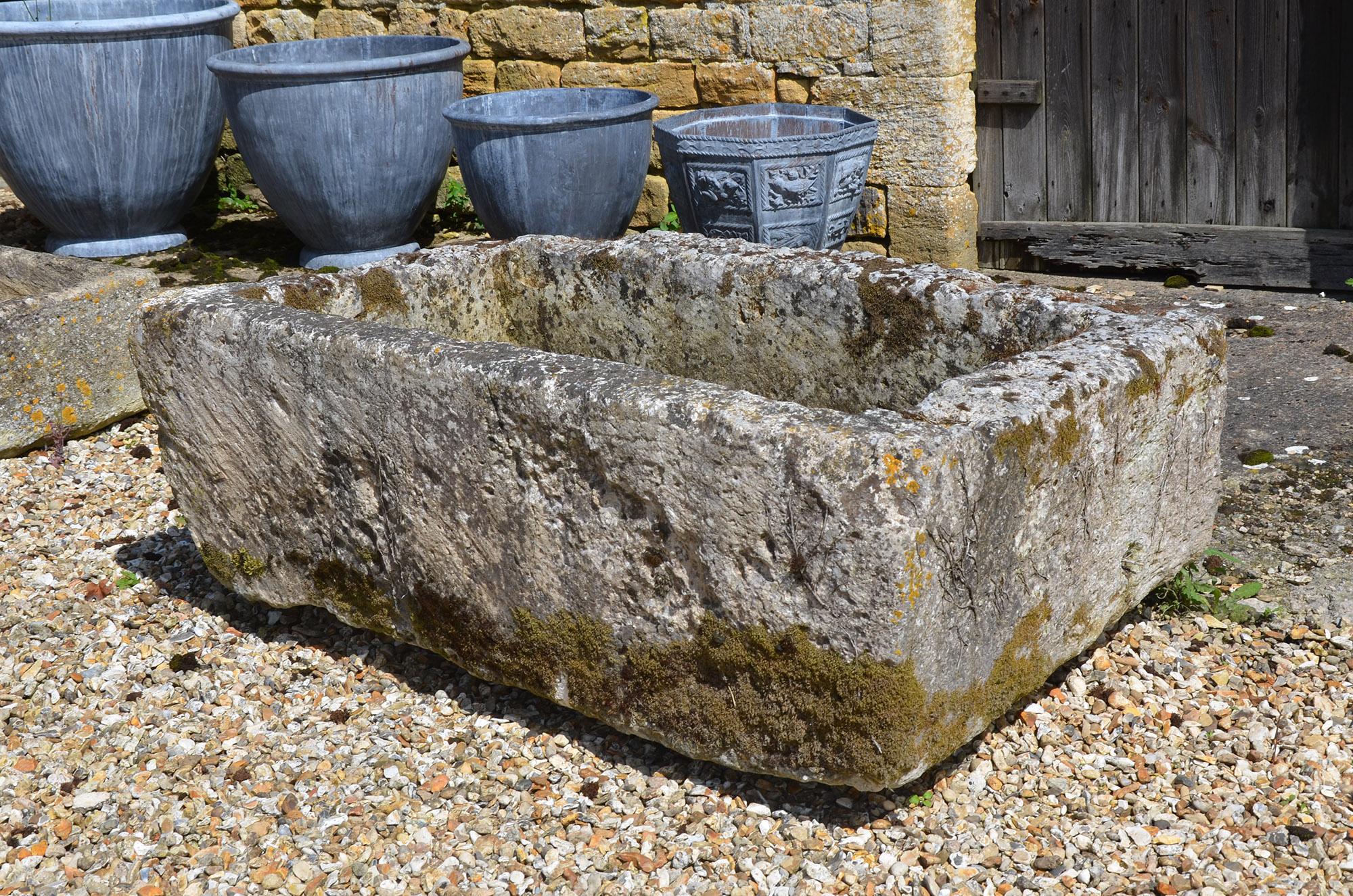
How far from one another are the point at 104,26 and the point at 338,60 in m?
0.97

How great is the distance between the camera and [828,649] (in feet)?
6.82

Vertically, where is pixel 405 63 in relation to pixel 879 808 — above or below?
above

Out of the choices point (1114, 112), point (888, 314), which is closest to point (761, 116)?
point (1114, 112)

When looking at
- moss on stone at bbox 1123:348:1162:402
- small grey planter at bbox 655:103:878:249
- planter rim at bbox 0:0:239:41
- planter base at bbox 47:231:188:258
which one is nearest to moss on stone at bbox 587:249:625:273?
moss on stone at bbox 1123:348:1162:402

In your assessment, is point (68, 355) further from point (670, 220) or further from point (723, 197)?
point (670, 220)

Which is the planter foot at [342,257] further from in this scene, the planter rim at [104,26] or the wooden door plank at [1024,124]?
the wooden door plank at [1024,124]

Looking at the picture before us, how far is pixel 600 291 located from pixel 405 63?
7.73 ft

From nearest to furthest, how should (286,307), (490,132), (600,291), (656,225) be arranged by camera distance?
(286,307)
(600,291)
(490,132)
(656,225)

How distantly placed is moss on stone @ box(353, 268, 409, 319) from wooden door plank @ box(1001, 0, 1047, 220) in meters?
2.89

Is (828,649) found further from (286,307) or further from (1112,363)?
(286,307)

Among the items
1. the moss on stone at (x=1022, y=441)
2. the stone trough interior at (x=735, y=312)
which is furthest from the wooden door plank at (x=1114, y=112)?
the moss on stone at (x=1022, y=441)

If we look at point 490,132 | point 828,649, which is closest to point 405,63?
point 490,132

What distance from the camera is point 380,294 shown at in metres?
3.13

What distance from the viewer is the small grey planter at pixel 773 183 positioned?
14.9 ft
